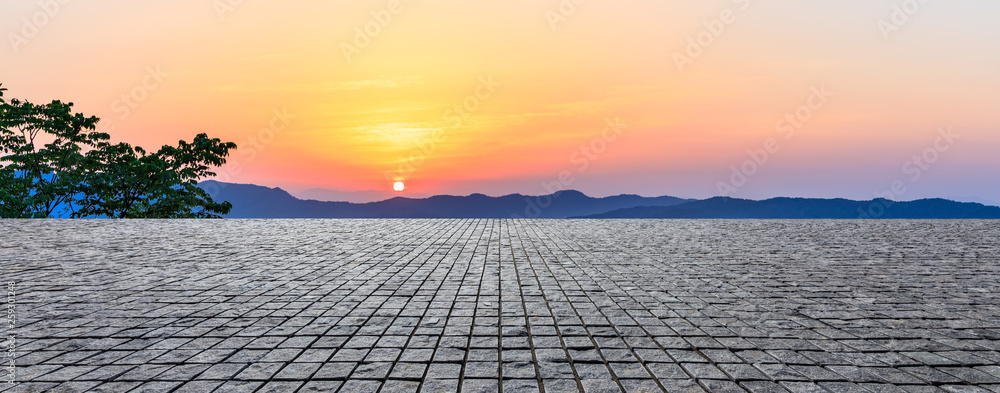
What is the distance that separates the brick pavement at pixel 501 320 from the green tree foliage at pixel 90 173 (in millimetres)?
16309

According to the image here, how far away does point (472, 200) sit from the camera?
140 m

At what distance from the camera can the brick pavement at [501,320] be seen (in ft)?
11.7

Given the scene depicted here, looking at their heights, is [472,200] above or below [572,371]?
above

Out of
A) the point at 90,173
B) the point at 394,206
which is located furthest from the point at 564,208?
the point at 90,173

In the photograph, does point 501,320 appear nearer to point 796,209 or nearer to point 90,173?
point 90,173

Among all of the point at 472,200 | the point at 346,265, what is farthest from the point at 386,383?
the point at 472,200

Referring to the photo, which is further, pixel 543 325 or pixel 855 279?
pixel 855 279

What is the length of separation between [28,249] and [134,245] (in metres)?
1.63

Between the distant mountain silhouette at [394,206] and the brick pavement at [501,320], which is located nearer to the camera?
the brick pavement at [501,320]

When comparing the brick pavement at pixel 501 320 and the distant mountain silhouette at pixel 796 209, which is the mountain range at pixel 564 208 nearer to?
the distant mountain silhouette at pixel 796 209

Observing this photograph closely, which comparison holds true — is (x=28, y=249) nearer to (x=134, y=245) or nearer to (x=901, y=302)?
(x=134, y=245)

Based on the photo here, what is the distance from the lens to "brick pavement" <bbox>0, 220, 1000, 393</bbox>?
3576mm

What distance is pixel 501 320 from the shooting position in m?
5.00

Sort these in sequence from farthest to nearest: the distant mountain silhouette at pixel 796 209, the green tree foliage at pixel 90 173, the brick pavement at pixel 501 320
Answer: the distant mountain silhouette at pixel 796 209, the green tree foliage at pixel 90 173, the brick pavement at pixel 501 320
